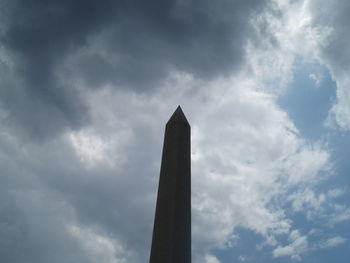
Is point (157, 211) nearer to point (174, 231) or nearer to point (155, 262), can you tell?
point (174, 231)

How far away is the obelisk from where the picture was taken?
11703mm

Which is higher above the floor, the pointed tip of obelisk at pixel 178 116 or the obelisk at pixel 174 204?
the pointed tip of obelisk at pixel 178 116

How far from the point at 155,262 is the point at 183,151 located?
550 centimetres

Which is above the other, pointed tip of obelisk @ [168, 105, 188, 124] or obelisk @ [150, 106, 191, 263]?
pointed tip of obelisk @ [168, 105, 188, 124]

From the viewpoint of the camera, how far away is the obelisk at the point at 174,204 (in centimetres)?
1170

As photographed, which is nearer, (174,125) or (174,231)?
(174,231)

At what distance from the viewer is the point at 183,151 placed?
587 inches

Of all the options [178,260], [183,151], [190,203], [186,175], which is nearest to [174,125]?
[183,151]

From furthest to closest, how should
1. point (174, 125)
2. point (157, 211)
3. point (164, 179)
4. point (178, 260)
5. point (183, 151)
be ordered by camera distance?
point (174, 125) → point (183, 151) → point (164, 179) → point (157, 211) → point (178, 260)

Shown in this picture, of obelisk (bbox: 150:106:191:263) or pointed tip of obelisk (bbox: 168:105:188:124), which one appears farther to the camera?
pointed tip of obelisk (bbox: 168:105:188:124)

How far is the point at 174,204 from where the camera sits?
41.3ft

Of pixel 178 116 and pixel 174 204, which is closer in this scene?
pixel 174 204

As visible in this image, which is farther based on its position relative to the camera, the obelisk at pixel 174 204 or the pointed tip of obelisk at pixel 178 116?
the pointed tip of obelisk at pixel 178 116

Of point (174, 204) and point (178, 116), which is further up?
point (178, 116)
